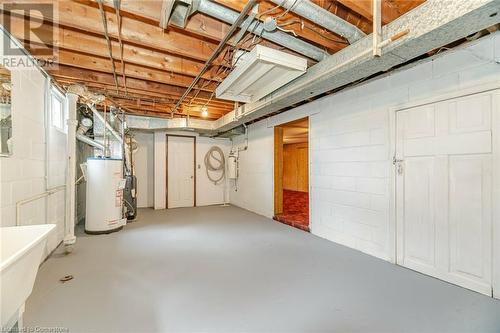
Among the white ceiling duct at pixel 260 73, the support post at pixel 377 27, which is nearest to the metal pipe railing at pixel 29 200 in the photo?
the white ceiling duct at pixel 260 73

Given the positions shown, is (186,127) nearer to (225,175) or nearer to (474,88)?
(225,175)

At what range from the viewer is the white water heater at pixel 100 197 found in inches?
143

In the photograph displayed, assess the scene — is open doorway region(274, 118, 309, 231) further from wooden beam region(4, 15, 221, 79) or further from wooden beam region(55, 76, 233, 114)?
wooden beam region(4, 15, 221, 79)

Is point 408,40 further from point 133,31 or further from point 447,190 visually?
point 133,31

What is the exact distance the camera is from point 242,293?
1.92 meters

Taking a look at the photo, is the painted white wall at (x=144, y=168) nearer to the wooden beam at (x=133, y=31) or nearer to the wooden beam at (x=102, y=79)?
the wooden beam at (x=102, y=79)

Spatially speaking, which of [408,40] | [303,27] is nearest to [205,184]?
[303,27]

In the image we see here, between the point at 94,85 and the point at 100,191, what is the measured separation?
1.68 metres

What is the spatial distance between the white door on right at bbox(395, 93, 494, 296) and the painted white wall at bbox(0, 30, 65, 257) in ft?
12.4

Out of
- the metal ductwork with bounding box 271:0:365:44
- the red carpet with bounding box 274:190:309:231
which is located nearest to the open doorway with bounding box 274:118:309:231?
the red carpet with bounding box 274:190:309:231

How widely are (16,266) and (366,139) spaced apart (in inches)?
128

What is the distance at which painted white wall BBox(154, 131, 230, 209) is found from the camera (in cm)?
596

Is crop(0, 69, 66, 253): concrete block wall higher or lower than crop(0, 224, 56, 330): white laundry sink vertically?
higher

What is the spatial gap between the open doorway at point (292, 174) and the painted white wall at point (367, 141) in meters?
0.68
